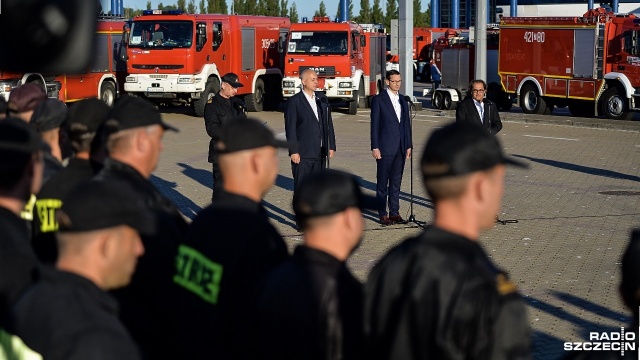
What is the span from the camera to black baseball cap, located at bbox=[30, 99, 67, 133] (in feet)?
22.0

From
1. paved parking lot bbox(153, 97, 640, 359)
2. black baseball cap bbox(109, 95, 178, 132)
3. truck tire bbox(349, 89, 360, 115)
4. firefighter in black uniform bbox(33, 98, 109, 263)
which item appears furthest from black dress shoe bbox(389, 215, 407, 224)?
truck tire bbox(349, 89, 360, 115)

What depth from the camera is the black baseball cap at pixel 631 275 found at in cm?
355

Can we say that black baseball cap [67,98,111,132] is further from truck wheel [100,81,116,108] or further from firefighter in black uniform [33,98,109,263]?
truck wheel [100,81,116,108]

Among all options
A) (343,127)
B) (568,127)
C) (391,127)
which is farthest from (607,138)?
(391,127)

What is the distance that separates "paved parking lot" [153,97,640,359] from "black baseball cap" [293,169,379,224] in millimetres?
4105

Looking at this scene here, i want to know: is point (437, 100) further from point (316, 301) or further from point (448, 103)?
point (316, 301)

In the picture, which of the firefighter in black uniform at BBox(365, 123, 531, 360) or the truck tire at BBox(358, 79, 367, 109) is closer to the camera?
the firefighter in black uniform at BBox(365, 123, 531, 360)

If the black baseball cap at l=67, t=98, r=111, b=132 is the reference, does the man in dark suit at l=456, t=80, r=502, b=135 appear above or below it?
below

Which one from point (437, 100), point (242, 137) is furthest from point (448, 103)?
point (242, 137)

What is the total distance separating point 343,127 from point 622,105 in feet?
24.3

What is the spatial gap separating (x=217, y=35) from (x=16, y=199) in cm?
2682

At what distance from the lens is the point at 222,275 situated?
3.96m

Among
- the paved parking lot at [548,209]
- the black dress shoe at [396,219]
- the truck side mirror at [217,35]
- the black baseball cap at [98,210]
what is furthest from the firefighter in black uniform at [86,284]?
the truck side mirror at [217,35]

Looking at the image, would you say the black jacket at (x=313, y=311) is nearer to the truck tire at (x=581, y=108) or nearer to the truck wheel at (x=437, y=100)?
the truck tire at (x=581, y=108)
